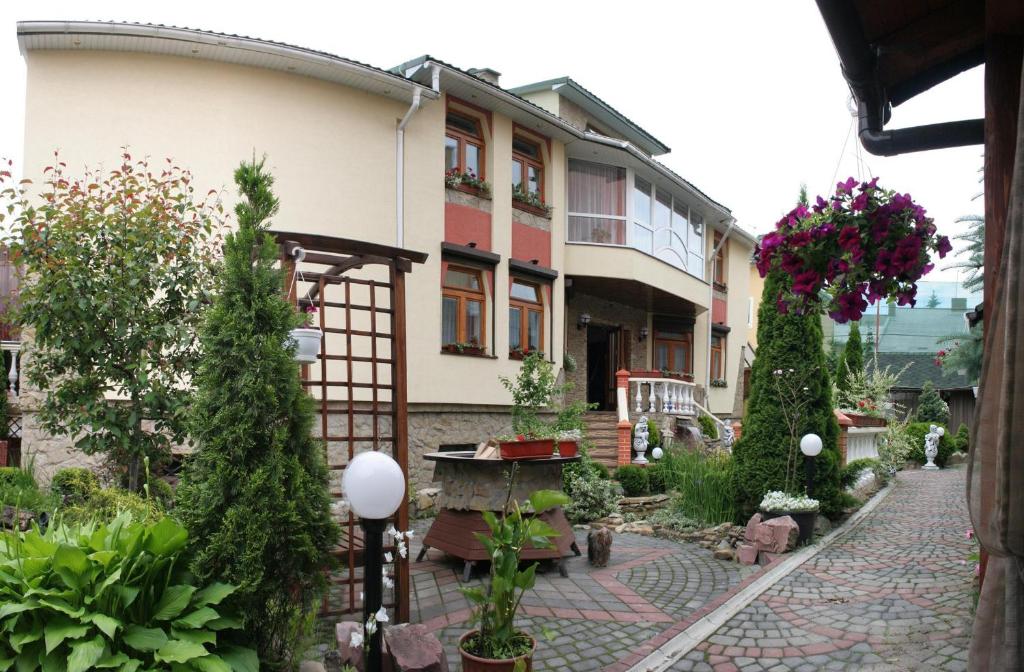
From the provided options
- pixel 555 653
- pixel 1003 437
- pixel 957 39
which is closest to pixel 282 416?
pixel 555 653

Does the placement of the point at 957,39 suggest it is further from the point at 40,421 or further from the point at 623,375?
the point at 623,375

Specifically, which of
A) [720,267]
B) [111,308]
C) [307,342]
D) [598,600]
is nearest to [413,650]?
[307,342]

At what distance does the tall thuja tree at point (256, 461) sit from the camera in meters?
3.20

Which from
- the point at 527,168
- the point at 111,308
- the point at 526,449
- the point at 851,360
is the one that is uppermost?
the point at 527,168

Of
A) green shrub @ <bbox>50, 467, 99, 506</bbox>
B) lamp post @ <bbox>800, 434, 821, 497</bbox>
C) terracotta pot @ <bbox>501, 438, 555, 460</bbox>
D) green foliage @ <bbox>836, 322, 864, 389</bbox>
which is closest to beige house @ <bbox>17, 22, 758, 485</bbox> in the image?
green shrub @ <bbox>50, 467, 99, 506</bbox>

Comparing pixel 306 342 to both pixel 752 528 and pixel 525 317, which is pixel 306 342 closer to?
pixel 752 528

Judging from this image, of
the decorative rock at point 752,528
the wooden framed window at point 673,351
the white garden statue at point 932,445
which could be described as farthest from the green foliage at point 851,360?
the decorative rock at point 752,528

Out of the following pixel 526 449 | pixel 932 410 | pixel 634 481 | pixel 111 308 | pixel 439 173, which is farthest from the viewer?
pixel 932 410

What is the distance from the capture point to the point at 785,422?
838cm

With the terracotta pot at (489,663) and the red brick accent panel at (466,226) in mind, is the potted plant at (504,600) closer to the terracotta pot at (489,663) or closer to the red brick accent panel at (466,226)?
the terracotta pot at (489,663)

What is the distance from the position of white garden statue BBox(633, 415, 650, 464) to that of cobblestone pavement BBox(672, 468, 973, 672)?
17.5 ft

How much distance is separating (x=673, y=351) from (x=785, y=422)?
34.1 ft

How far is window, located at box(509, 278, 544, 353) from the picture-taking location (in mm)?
12609

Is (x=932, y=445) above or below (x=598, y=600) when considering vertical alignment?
above
